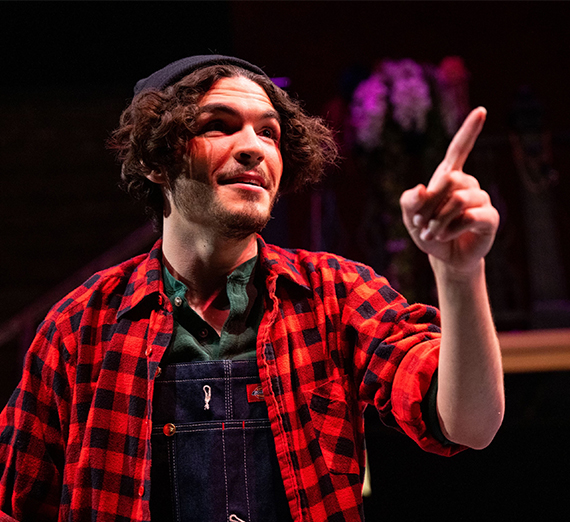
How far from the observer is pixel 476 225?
818 millimetres

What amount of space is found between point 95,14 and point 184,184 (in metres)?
3.51

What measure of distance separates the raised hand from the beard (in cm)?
51

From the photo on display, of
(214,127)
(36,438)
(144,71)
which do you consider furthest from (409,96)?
(144,71)

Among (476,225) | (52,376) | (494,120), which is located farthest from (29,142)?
(476,225)

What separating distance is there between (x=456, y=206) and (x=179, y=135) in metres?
0.79

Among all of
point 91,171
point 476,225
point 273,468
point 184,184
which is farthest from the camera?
point 91,171

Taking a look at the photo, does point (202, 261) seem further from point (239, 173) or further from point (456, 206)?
point (456, 206)

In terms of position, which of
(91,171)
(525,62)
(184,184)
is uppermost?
(525,62)

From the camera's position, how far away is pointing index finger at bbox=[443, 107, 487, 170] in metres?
0.81

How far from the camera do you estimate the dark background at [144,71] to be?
4.29m

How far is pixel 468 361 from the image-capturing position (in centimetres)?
94

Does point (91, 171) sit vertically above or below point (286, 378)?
above

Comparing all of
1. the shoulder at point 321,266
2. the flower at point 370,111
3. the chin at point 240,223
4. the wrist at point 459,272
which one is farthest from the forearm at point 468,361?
the flower at point 370,111

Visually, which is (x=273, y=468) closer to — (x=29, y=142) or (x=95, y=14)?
(x=95, y=14)
